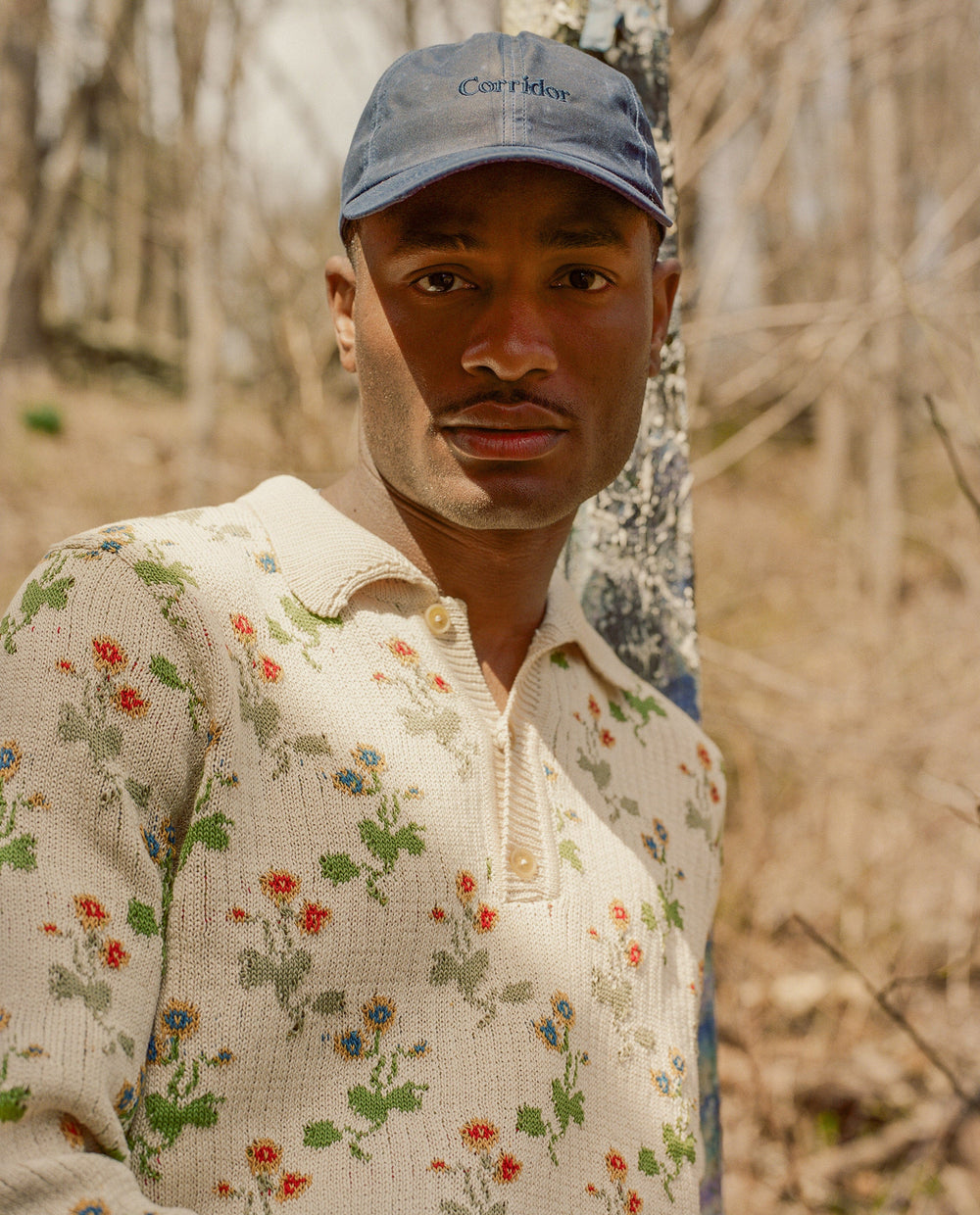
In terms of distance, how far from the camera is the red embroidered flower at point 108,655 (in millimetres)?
1229

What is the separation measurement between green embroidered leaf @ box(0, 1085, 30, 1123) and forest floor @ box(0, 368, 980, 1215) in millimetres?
1444

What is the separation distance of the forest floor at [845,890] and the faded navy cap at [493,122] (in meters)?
1.16

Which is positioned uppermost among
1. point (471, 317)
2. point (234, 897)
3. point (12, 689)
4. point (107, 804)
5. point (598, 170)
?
point (598, 170)

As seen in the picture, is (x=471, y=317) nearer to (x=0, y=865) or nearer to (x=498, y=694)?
(x=498, y=694)

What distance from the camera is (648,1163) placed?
1.51m

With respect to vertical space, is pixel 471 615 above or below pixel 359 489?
below

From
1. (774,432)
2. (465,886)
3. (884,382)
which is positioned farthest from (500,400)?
(884,382)

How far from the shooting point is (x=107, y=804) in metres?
1.18

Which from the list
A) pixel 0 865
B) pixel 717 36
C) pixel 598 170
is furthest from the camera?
pixel 717 36

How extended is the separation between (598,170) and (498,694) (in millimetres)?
733

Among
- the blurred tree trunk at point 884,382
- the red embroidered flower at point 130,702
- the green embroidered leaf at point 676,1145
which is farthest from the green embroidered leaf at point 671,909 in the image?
the blurred tree trunk at point 884,382

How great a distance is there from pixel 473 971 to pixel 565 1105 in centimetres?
21

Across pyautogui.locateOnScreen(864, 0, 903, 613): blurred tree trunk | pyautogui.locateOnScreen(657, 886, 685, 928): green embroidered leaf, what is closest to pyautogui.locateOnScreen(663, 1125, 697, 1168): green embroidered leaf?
pyautogui.locateOnScreen(657, 886, 685, 928): green embroidered leaf

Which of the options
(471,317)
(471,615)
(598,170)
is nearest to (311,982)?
(471,615)
